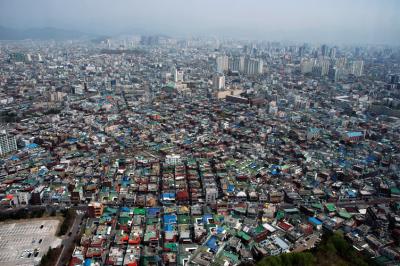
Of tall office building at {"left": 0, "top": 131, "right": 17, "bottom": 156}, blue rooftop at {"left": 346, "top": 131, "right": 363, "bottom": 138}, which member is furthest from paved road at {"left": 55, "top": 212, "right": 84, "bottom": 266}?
blue rooftop at {"left": 346, "top": 131, "right": 363, "bottom": 138}

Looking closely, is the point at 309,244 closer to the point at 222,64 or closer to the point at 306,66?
the point at 222,64

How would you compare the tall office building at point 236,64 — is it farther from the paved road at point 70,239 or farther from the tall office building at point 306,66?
the paved road at point 70,239

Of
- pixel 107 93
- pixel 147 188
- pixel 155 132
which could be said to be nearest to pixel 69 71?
pixel 107 93

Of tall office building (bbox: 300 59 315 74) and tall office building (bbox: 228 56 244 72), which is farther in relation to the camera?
tall office building (bbox: 228 56 244 72)

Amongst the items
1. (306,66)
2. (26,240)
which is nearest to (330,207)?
(26,240)

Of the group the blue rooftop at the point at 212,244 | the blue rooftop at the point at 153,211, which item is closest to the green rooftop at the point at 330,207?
the blue rooftop at the point at 212,244

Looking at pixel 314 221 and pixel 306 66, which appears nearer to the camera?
pixel 314 221

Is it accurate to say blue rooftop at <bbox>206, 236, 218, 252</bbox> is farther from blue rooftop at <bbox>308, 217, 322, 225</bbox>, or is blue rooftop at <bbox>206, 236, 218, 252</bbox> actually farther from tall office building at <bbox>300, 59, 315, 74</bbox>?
tall office building at <bbox>300, 59, 315, 74</bbox>
